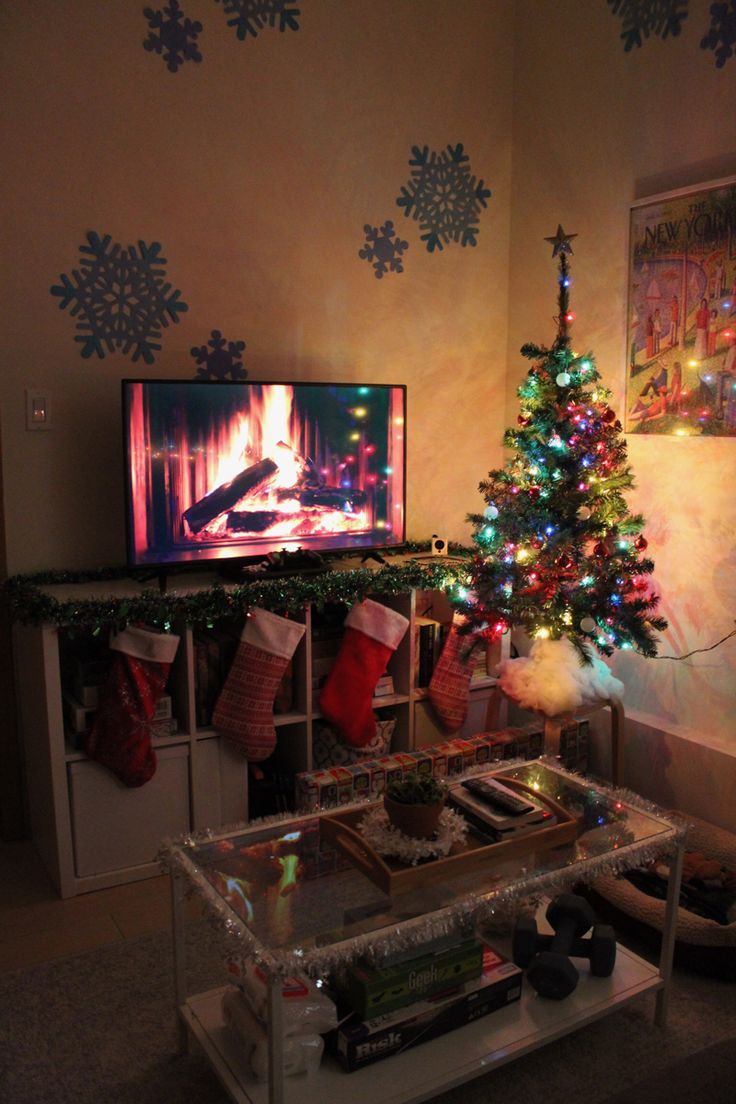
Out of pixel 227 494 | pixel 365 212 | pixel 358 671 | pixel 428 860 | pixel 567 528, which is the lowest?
pixel 428 860

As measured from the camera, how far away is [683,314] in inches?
126

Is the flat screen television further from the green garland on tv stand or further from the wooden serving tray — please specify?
the wooden serving tray

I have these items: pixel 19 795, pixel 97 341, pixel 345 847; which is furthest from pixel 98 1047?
pixel 97 341

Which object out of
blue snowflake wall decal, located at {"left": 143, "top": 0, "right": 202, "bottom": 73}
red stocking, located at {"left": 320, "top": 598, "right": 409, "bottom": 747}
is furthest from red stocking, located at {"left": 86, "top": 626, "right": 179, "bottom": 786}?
blue snowflake wall decal, located at {"left": 143, "top": 0, "right": 202, "bottom": 73}

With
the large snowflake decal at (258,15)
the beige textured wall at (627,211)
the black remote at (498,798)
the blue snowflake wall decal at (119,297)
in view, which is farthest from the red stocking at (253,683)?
the large snowflake decal at (258,15)

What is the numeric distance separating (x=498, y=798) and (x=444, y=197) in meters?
2.46

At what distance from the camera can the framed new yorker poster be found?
3.05 meters

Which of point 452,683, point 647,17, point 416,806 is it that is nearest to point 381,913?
point 416,806

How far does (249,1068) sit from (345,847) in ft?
1.54

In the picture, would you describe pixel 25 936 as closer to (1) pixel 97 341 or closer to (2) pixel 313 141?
(1) pixel 97 341

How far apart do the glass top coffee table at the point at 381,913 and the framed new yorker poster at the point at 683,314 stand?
1.47 metres

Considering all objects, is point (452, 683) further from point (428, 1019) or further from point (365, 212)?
point (365, 212)

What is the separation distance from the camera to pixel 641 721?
3.38m

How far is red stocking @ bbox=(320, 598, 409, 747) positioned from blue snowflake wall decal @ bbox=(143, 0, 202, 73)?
1.90m
